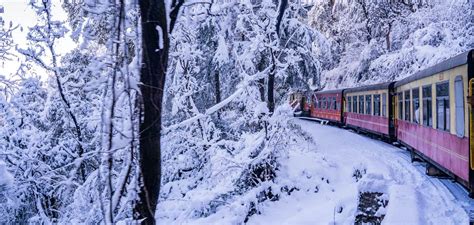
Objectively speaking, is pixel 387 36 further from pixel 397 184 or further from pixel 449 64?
pixel 397 184

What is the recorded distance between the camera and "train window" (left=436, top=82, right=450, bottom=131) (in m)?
9.70

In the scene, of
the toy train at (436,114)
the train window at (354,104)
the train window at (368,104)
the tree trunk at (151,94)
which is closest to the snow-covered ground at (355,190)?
the toy train at (436,114)

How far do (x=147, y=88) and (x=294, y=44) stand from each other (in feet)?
39.9

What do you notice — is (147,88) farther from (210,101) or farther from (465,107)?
(210,101)

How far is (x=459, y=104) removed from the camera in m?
8.72

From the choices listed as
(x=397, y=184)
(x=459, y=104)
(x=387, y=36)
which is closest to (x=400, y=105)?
(x=397, y=184)

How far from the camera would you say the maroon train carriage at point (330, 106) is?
97.3ft

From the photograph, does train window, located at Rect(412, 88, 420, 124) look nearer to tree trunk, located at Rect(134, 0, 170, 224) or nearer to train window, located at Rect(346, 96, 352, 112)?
A: tree trunk, located at Rect(134, 0, 170, 224)

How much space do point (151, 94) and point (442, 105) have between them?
8.38 meters

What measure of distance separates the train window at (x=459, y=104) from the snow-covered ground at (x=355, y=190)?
1361 millimetres

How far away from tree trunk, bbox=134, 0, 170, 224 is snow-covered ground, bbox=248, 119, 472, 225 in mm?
4906

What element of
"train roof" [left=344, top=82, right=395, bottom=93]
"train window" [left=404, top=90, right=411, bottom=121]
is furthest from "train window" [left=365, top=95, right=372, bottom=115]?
"train window" [left=404, top=90, right=411, bottom=121]

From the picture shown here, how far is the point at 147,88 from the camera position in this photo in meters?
3.38

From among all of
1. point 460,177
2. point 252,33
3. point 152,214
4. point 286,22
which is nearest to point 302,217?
point 460,177
